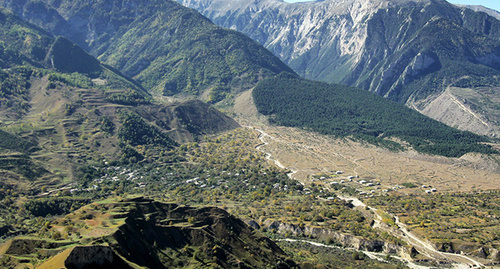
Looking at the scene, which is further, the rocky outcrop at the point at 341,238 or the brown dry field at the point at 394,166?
the brown dry field at the point at 394,166

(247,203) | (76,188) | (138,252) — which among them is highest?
(138,252)

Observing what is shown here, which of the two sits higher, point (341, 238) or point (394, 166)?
point (394, 166)

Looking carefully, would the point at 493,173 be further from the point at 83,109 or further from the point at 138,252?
the point at 83,109

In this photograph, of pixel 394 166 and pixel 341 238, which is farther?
pixel 394 166

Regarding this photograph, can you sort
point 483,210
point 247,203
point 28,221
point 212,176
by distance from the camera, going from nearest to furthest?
1. point 28,221
2. point 483,210
3. point 247,203
4. point 212,176

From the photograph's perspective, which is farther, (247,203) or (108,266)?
(247,203)

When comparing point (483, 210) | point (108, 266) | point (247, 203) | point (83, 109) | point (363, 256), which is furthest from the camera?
point (83, 109)

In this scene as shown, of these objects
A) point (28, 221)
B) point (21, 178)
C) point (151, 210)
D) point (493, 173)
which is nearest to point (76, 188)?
point (21, 178)

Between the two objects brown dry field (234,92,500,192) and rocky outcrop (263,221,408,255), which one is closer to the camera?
rocky outcrop (263,221,408,255)
